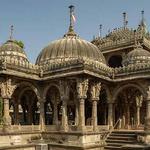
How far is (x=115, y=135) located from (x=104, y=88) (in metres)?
3.94

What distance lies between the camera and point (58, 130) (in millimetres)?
21734

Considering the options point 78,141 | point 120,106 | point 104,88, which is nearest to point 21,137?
point 78,141

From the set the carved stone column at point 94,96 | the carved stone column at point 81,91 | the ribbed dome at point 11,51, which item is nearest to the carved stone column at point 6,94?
the carved stone column at point 81,91

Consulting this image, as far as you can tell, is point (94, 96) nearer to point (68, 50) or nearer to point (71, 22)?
point (68, 50)

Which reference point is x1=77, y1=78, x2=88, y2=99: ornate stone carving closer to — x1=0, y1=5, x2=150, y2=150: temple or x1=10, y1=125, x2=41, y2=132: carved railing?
x1=0, y1=5, x2=150, y2=150: temple

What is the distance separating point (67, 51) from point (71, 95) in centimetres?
367

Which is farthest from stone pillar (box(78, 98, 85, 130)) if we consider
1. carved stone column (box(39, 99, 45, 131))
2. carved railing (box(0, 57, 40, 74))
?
carved railing (box(0, 57, 40, 74))

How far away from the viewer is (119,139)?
814 inches

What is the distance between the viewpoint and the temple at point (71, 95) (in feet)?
65.1

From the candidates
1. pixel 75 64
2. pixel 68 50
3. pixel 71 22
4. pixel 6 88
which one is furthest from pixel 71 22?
pixel 6 88

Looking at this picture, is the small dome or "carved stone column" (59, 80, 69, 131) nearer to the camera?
"carved stone column" (59, 80, 69, 131)

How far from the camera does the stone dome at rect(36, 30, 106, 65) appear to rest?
24.9 m

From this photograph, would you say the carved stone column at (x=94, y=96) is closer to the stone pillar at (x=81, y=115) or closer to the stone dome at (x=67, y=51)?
the stone pillar at (x=81, y=115)

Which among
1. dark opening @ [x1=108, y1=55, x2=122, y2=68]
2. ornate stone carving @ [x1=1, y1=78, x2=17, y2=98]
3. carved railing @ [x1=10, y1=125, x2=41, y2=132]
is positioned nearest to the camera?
ornate stone carving @ [x1=1, y1=78, x2=17, y2=98]
